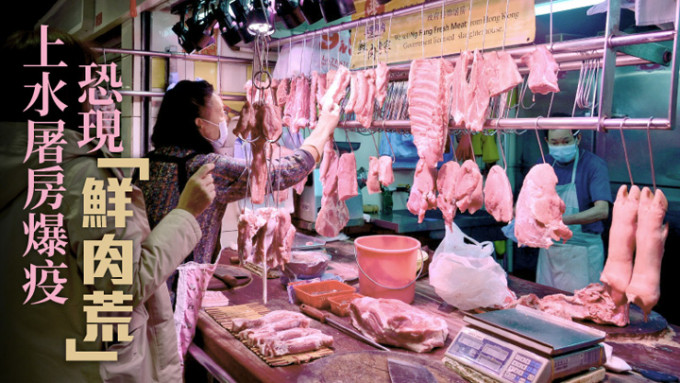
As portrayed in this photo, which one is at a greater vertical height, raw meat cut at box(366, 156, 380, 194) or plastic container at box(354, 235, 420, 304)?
raw meat cut at box(366, 156, 380, 194)

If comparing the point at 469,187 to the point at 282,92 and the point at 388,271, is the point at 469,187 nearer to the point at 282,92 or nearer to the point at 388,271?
the point at 388,271

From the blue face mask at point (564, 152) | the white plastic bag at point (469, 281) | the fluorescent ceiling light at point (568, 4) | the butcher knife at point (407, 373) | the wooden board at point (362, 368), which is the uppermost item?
the fluorescent ceiling light at point (568, 4)

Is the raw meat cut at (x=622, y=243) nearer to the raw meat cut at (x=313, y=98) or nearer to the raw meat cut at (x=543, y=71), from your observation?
the raw meat cut at (x=543, y=71)

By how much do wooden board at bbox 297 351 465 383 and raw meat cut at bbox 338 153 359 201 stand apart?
1.26m

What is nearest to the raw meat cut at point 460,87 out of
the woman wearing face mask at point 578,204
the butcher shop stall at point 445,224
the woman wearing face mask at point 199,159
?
the butcher shop stall at point 445,224

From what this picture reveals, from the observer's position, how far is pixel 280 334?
2264 millimetres

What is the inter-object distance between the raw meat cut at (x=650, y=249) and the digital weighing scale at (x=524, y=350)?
29cm

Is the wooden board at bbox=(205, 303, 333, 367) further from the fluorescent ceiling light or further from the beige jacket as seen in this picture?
the fluorescent ceiling light

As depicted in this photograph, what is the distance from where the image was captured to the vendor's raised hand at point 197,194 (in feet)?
6.16

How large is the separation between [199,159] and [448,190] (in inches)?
52.5

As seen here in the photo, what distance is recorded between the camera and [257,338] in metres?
2.25

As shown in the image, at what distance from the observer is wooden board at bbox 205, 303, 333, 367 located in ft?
6.86

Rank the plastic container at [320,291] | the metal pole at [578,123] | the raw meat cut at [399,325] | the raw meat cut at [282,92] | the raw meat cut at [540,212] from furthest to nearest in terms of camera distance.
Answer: the raw meat cut at [282,92], the plastic container at [320,291], the raw meat cut at [540,212], the raw meat cut at [399,325], the metal pole at [578,123]

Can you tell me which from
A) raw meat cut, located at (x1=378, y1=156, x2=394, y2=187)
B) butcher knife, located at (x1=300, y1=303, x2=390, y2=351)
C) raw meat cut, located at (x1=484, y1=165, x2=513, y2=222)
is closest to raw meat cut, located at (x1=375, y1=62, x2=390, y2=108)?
raw meat cut, located at (x1=378, y1=156, x2=394, y2=187)
